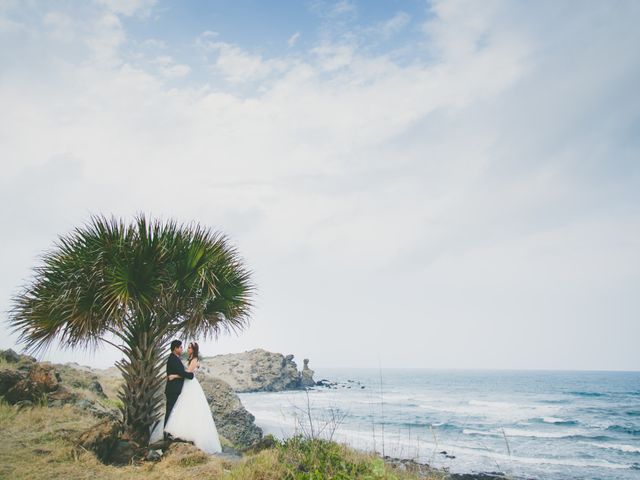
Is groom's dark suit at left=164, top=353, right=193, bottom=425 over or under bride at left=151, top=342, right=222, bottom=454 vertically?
over

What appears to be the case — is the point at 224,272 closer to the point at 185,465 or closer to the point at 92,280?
the point at 92,280

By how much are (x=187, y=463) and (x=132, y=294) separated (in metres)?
3.21

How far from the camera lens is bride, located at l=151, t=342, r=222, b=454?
805cm

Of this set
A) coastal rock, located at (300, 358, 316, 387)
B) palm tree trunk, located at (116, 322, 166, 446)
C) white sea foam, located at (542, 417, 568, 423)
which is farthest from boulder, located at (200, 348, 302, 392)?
palm tree trunk, located at (116, 322, 166, 446)

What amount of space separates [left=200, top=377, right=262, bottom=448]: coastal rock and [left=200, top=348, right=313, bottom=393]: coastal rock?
5206 centimetres

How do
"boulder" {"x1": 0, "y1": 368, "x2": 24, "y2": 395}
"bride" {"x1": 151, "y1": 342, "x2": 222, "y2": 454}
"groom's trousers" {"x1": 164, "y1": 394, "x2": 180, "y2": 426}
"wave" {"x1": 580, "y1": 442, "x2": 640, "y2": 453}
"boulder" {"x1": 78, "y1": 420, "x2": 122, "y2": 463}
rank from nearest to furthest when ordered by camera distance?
"boulder" {"x1": 78, "y1": 420, "x2": 122, "y2": 463} → "bride" {"x1": 151, "y1": 342, "x2": 222, "y2": 454} → "groom's trousers" {"x1": 164, "y1": 394, "x2": 180, "y2": 426} → "boulder" {"x1": 0, "y1": 368, "x2": 24, "y2": 395} → "wave" {"x1": 580, "y1": 442, "x2": 640, "y2": 453}

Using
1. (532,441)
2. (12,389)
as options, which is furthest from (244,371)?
(12,389)

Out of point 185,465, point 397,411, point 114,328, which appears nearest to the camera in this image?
point 185,465

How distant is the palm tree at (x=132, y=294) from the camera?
8148 mm

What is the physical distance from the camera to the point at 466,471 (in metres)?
18.8

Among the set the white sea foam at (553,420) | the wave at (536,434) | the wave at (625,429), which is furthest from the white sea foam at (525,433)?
the white sea foam at (553,420)

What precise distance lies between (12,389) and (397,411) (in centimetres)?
3954

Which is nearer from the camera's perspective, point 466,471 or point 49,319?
point 49,319

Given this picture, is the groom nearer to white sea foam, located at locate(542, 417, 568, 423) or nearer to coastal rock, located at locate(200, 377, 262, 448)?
coastal rock, located at locate(200, 377, 262, 448)
